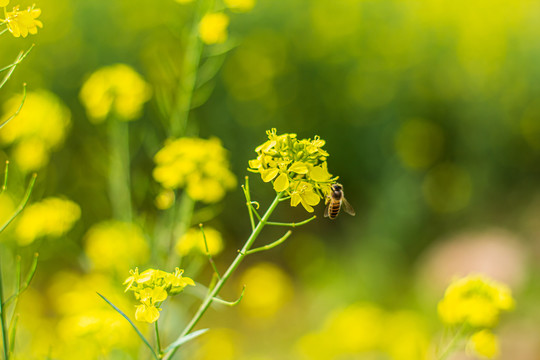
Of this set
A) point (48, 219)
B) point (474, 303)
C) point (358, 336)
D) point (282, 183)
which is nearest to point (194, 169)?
point (48, 219)

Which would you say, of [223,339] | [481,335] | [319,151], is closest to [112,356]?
[223,339]

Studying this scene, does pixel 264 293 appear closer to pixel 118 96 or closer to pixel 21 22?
pixel 118 96

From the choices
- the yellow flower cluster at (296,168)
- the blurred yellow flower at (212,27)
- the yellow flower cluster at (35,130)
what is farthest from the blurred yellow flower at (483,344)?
the yellow flower cluster at (35,130)

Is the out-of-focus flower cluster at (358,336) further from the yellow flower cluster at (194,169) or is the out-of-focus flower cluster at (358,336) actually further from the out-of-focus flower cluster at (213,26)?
the out-of-focus flower cluster at (213,26)

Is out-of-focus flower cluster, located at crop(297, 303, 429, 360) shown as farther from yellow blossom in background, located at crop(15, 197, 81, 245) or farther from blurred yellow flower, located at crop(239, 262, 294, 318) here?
yellow blossom in background, located at crop(15, 197, 81, 245)

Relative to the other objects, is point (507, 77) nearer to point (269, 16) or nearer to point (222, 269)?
point (269, 16)

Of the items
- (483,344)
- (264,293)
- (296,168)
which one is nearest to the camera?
(296,168)
